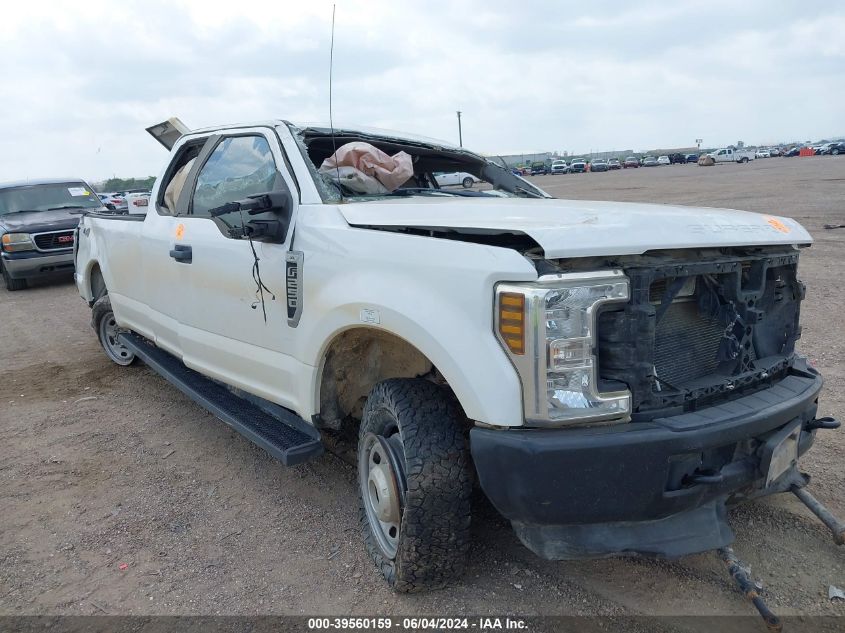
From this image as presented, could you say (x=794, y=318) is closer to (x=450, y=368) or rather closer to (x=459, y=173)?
(x=450, y=368)

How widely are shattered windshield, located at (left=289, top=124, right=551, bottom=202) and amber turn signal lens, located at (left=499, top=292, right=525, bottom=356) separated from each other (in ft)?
4.37

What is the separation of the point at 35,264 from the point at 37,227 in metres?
0.61

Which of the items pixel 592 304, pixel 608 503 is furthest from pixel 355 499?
pixel 592 304

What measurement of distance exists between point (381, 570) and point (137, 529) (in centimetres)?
139

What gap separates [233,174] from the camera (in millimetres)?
3945

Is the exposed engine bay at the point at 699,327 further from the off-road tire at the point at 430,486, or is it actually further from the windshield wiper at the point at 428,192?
the windshield wiper at the point at 428,192

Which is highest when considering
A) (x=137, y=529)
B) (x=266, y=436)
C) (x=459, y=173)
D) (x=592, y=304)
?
(x=459, y=173)

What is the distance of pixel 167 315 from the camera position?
14.8 feet

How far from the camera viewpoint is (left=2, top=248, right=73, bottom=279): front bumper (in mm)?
11094

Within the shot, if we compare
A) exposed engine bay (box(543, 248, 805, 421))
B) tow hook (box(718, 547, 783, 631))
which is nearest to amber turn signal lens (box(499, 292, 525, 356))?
exposed engine bay (box(543, 248, 805, 421))

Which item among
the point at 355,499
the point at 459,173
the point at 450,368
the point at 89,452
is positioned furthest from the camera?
the point at 459,173

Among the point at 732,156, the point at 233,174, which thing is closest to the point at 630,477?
the point at 233,174

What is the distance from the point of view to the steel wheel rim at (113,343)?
6090mm

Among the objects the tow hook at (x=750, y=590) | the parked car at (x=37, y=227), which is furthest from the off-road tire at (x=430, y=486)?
the parked car at (x=37, y=227)
